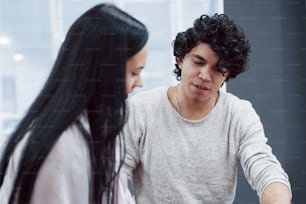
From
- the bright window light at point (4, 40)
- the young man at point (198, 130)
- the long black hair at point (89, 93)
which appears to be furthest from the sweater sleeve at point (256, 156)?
the bright window light at point (4, 40)

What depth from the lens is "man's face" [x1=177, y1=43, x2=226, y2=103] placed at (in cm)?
75

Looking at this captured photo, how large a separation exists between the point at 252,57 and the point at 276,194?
63 cm

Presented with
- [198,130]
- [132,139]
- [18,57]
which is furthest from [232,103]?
[18,57]

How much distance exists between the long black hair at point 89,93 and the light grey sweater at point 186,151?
29 centimetres

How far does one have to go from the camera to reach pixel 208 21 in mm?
775

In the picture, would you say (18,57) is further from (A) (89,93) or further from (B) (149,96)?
(A) (89,93)

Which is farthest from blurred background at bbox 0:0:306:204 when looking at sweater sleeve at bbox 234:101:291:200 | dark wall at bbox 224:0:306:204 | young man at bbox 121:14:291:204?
sweater sleeve at bbox 234:101:291:200

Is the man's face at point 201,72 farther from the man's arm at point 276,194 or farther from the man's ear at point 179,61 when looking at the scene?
the man's arm at point 276,194

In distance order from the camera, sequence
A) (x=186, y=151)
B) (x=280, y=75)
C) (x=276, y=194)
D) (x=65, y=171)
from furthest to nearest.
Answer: (x=280, y=75) → (x=186, y=151) → (x=276, y=194) → (x=65, y=171)

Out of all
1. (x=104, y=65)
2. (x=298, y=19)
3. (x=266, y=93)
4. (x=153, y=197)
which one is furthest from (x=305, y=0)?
(x=104, y=65)

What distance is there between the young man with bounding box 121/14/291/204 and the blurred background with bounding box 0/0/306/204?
11 centimetres

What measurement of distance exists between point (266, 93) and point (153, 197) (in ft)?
2.00

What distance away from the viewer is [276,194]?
682 mm

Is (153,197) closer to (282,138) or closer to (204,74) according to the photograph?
(204,74)
